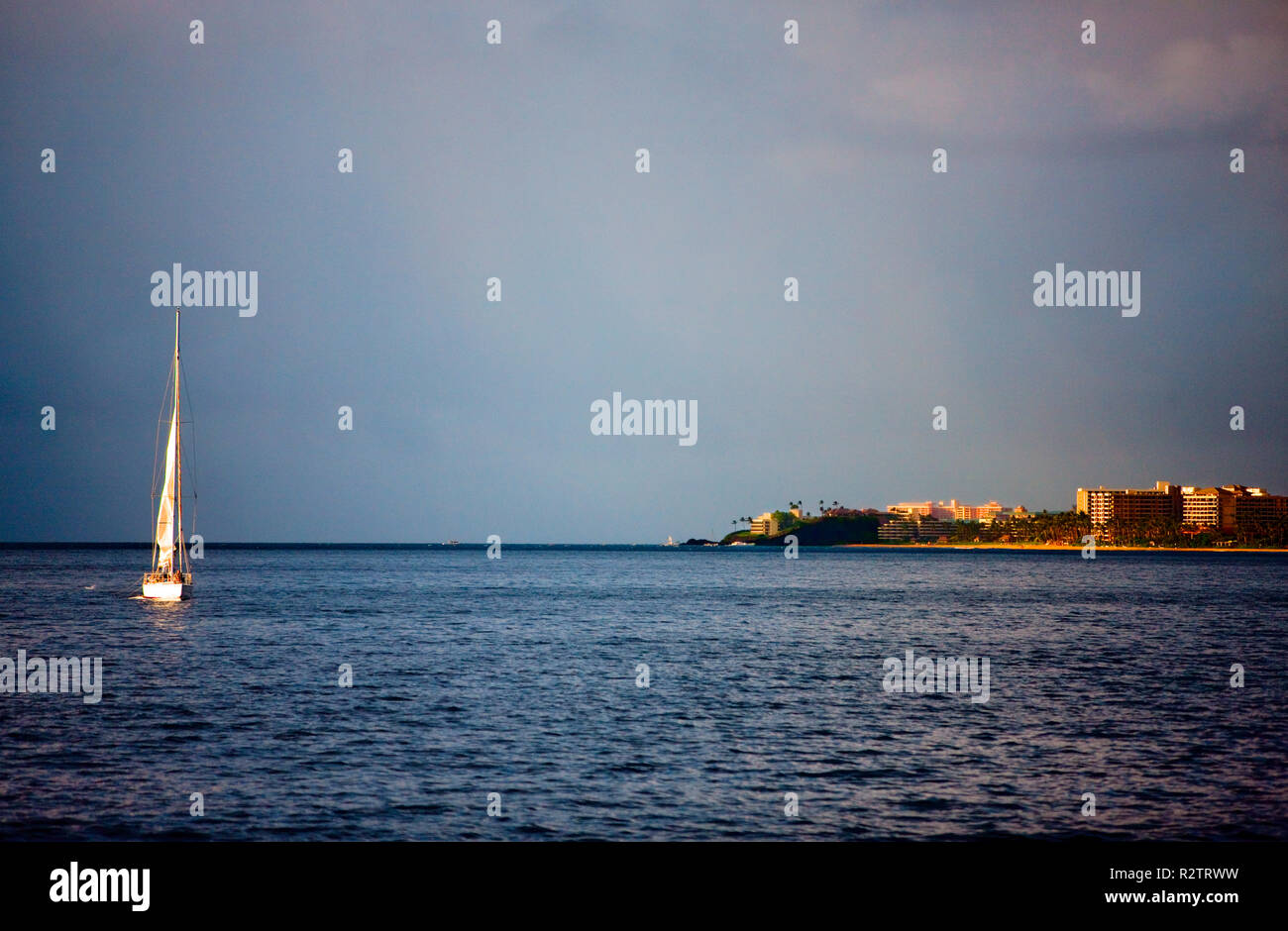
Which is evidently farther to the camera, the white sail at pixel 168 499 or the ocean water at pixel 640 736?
the white sail at pixel 168 499

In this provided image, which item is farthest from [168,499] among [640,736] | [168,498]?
[640,736]

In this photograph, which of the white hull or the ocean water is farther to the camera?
the white hull

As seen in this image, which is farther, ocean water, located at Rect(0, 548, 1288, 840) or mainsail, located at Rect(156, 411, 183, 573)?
mainsail, located at Rect(156, 411, 183, 573)

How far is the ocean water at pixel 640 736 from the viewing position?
2134 centimetres

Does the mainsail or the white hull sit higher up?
the mainsail

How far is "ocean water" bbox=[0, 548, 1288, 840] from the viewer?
21.3 metres

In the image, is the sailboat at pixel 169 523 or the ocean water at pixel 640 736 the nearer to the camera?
the ocean water at pixel 640 736

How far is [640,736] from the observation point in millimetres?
31031

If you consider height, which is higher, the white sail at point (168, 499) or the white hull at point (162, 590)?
the white sail at point (168, 499)

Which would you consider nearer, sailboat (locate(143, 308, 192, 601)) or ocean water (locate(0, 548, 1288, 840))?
ocean water (locate(0, 548, 1288, 840))

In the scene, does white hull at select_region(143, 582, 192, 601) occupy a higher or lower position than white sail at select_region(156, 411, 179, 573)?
lower

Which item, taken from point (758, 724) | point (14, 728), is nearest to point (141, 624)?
point (14, 728)
